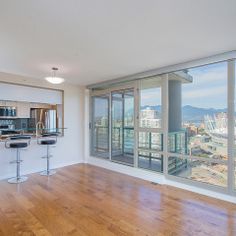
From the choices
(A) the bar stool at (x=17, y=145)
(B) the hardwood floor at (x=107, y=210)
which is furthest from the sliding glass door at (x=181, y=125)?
(A) the bar stool at (x=17, y=145)

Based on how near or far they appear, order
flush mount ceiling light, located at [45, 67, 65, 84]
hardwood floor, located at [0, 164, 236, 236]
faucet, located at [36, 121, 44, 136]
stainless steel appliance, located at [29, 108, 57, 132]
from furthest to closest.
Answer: stainless steel appliance, located at [29, 108, 57, 132] → faucet, located at [36, 121, 44, 136] → flush mount ceiling light, located at [45, 67, 65, 84] → hardwood floor, located at [0, 164, 236, 236]

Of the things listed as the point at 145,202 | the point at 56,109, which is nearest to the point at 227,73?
the point at 145,202

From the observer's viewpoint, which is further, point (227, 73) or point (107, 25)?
point (227, 73)

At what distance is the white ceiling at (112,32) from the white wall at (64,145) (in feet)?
5.31

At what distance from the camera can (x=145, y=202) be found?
2.99m

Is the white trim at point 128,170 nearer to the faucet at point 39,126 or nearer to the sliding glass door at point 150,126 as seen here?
the sliding glass door at point 150,126

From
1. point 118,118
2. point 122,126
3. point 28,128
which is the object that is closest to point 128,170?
point 122,126

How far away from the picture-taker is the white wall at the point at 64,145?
4.20m

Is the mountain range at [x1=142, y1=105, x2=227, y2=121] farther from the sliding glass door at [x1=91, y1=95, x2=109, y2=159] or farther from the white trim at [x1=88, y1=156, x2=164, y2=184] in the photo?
the sliding glass door at [x1=91, y1=95, x2=109, y2=159]

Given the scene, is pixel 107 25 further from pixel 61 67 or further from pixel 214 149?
pixel 214 149

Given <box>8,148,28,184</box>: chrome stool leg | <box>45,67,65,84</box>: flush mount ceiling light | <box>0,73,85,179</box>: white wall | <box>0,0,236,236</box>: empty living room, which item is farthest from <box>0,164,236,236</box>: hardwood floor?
<box>45,67,65,84</box>: flush mount ceiling light

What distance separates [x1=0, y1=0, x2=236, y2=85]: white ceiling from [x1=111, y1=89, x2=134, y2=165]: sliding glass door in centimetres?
130

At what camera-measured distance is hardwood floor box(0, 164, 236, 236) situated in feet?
7.39

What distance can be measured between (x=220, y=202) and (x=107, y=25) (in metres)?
3.15
